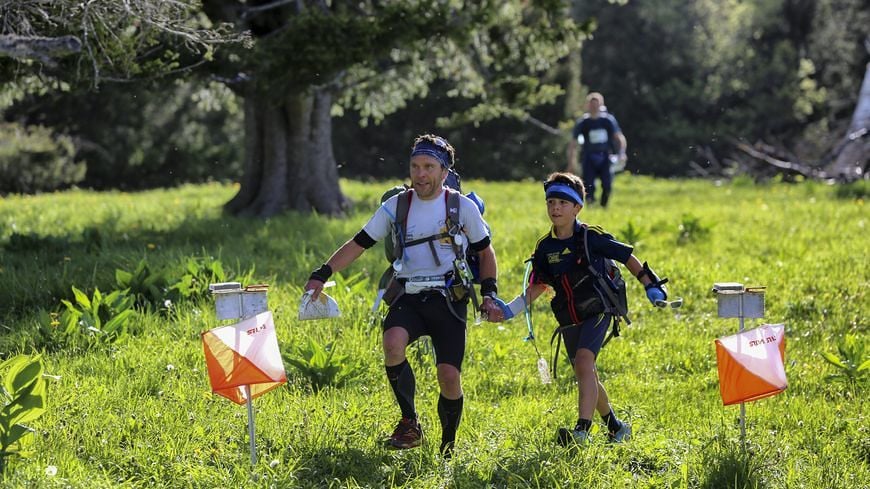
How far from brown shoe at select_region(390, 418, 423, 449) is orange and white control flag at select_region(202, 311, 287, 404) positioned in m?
0.88

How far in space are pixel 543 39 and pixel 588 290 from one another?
8.88 metres

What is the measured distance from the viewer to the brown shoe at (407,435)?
17.8ft

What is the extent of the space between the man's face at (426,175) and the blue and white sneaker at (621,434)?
1636 millimetres

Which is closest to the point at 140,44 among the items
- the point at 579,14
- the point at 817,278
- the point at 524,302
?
the point at 524,302

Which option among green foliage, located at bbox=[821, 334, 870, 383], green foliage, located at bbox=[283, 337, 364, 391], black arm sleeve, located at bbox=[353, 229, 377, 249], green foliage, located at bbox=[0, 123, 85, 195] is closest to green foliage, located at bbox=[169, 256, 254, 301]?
green foliage, located at bbox=[283, 337, 364, 391]

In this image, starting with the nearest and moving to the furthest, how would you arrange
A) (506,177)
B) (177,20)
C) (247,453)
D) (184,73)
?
(247,453)
(177,20)
(184,73)
(506,177)

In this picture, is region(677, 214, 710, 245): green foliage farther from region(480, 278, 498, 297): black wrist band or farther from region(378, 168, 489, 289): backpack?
region(480, 278, 498, 297): black wrist band

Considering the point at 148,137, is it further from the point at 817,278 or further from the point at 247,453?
the point at 247,453

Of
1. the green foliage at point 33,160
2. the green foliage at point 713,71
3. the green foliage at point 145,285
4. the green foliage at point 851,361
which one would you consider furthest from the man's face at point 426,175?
the green foliage at point 713,71

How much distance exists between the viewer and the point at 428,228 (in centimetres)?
546

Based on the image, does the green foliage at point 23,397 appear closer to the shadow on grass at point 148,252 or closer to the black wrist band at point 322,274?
the black wrist band at point 322,274

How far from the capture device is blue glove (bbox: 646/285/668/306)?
17.4 feet

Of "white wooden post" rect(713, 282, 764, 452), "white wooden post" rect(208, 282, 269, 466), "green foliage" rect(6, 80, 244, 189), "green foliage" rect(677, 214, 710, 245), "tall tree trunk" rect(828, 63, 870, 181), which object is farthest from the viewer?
"green foliage" rect(6, 80, 244, 189)

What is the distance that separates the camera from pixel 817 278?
9.68 m
